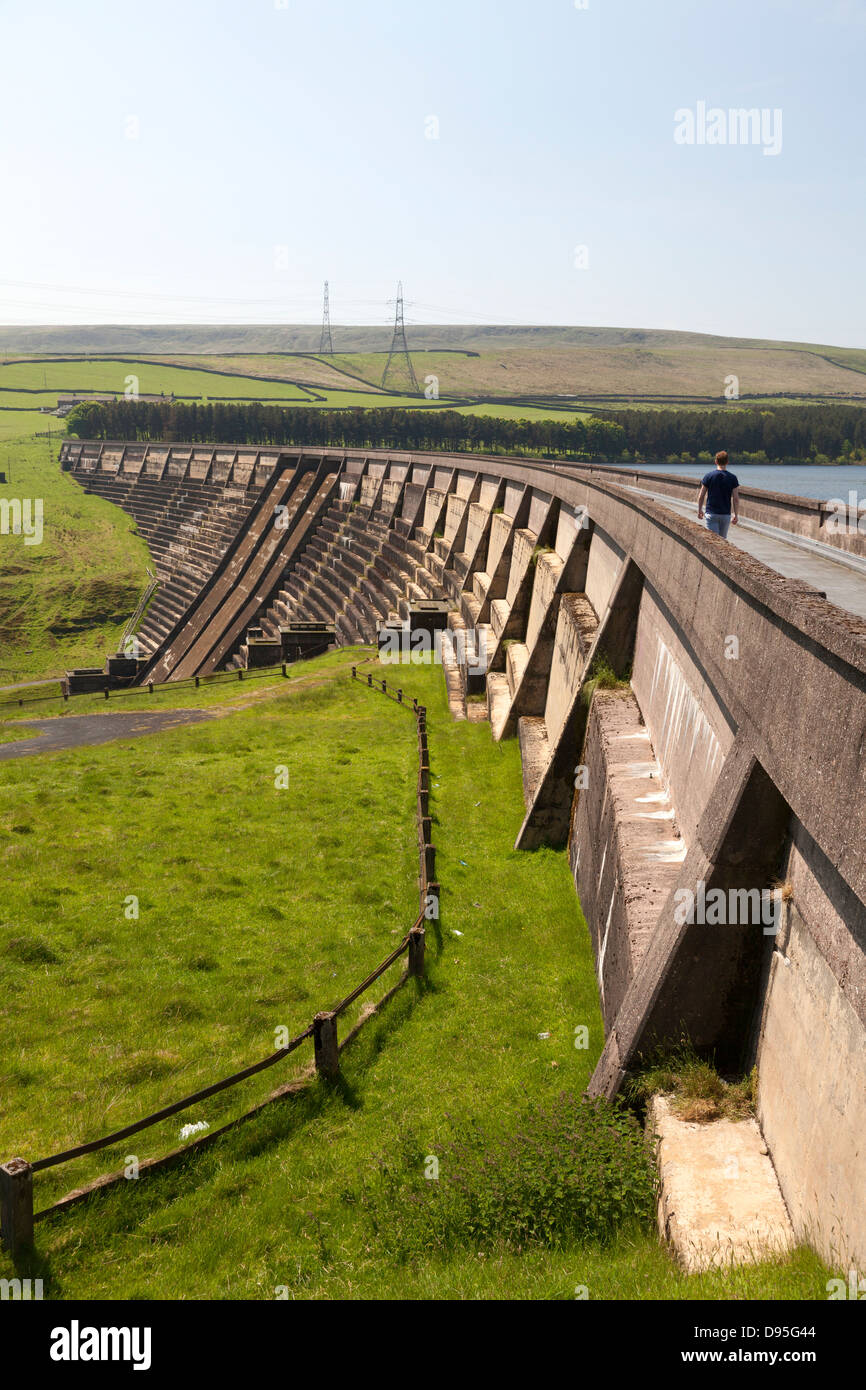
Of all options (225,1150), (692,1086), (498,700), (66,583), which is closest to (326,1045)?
(225,1150)

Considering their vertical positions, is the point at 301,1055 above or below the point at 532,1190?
below

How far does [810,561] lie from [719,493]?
1.53 metres

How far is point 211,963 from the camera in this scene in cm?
1171

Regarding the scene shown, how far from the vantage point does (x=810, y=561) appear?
11.8 m

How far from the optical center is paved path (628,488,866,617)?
9290 millimetres

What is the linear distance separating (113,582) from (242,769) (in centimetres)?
5692

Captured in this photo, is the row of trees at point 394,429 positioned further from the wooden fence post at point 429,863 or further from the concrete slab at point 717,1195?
the concrete slab at point 717,1195

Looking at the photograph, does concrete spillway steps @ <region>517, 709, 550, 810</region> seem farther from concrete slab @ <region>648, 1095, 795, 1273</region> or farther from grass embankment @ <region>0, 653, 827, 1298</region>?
concrete slab @ <region>648, 1095, 795, 1273</region>

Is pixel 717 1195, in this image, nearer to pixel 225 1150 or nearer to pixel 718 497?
pixel 225 1150

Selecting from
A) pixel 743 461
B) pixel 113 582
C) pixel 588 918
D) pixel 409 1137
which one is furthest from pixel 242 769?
pixel 743 461

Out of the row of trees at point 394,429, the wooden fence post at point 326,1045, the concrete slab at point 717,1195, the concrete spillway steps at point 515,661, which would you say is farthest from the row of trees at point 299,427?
the concrete slab at point 717,1195

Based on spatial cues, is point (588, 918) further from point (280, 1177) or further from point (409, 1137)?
point (280, 1177)

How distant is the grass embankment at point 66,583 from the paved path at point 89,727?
99.5 ft

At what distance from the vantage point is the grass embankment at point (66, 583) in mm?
61719
